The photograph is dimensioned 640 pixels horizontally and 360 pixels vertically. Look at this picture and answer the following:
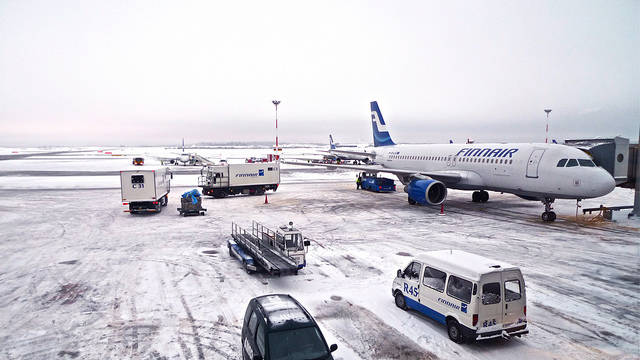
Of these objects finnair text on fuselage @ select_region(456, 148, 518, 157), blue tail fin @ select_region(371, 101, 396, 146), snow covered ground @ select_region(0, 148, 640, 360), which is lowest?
snow covered ground @ select_region(0, 148, 640, 360)

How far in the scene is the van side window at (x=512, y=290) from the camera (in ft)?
29.8

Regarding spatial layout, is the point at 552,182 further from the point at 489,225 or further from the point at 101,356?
the point at 101,356

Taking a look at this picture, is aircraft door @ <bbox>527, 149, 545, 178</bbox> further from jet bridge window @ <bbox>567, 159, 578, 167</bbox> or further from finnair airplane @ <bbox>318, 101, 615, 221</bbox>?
jet bridge window @ <bbox>567, 159, 578, 167</bbox>

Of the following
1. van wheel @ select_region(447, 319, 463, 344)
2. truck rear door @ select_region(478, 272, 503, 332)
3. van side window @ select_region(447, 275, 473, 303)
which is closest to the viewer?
truck rear door @ select_region(478, 272, 503, 332)

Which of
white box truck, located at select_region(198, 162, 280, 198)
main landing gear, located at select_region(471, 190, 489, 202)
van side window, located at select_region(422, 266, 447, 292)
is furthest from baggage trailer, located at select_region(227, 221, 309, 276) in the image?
main landing gear, located at select_region(471, 190, 489, 202)

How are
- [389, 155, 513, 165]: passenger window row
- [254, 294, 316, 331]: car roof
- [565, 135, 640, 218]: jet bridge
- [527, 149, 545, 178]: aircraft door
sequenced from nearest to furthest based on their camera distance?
[254, 294, 316, 331]: car roof → [527, 149, 545, 178]: aircraft door → [565, 135, 640, 218]: jet bridge → [389, 155, 513, 165]: passenger window row

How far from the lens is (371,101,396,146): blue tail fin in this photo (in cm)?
4392

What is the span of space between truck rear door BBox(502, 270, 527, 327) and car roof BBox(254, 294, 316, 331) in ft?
16.2

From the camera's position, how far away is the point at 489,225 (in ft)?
74.9

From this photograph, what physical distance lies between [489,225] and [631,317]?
12.2 metres

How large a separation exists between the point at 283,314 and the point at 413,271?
185 inches

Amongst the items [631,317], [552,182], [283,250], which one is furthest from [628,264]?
[283,250]

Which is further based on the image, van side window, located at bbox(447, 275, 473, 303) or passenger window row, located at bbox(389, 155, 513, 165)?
passenger window row, located at bbox(389, 155, 513, 165)

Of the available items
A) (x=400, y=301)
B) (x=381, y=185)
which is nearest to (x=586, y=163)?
(x=400, y=301)
